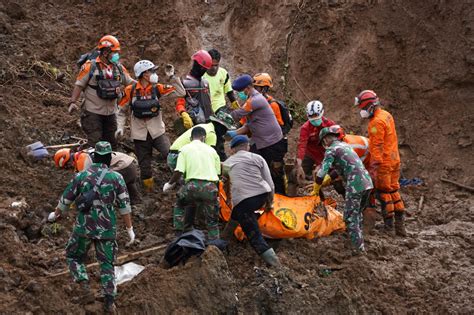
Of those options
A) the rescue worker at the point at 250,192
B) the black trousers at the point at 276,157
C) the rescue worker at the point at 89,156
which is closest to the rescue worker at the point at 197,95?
the black trousers at the point at 276,157

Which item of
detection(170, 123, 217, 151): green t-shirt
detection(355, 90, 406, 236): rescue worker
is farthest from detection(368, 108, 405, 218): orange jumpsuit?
detection(170, 123, 217, 151): green t-shirt

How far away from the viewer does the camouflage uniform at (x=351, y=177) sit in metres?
11.2

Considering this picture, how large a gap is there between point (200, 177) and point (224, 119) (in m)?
2.48

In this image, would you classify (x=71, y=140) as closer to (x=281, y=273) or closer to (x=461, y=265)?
(x=281, y=273)

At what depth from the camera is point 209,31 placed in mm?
17375

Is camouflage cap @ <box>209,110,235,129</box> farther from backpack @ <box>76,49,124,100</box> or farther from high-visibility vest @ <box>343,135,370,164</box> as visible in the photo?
high-visibility vest @ <box>343,135,370,164</box>

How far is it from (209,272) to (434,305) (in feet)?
9.77

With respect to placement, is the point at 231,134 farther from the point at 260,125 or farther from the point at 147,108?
the point at 147,108

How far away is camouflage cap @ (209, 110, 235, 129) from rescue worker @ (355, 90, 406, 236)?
1.93 meters

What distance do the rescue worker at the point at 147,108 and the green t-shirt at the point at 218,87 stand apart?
2.85 ft

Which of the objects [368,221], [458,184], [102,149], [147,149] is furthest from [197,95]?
[458,184]

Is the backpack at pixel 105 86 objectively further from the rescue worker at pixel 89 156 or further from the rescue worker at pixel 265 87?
the rescue worker at pixel 265 87

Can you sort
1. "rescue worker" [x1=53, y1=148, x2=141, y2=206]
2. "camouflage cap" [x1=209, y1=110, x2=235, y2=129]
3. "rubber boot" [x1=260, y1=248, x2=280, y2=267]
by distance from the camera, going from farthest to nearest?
"camouflage cap" [x1=209, y1=110, x2=235, y2=129] < "rescue worker" [x1=53, y1=148, x2=141, y2=206] < "rubber boot" [x1=260, y1=248, x2=280, y2=267]

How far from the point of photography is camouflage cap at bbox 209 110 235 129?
41.4 ft
